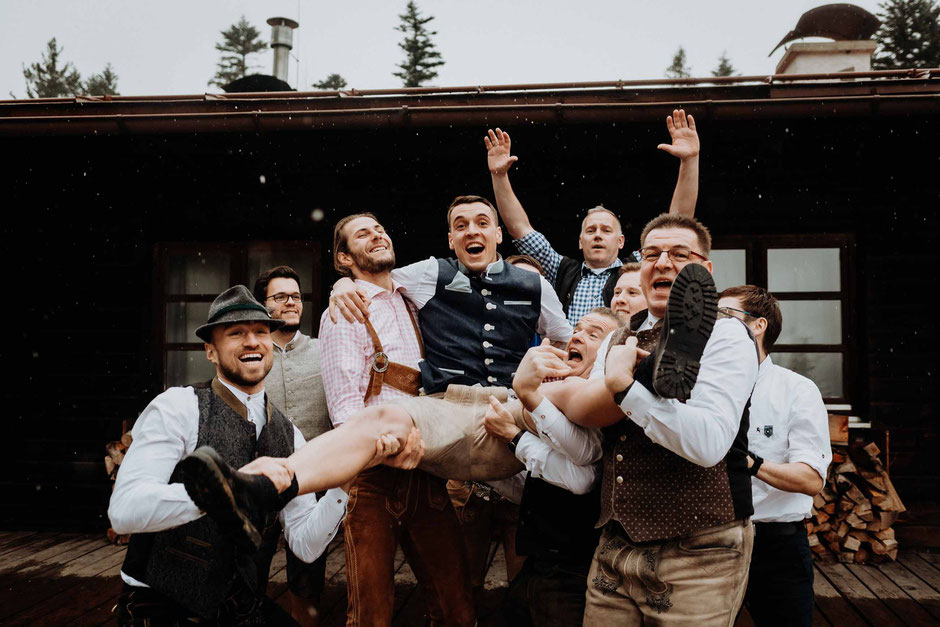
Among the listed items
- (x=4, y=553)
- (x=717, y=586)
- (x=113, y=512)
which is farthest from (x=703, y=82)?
(x=4, y=553)

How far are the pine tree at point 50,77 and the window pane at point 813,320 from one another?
36.6 metres

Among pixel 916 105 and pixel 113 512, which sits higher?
pixel 916 105

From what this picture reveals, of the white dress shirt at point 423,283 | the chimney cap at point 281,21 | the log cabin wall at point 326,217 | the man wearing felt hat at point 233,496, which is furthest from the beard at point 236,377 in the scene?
the chimney cap at point 281,21

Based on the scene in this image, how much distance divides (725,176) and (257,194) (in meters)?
4.06

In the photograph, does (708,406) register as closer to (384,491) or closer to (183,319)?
(384,491)

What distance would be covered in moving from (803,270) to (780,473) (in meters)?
3.82

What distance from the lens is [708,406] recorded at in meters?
1.83

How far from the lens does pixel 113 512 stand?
2.03 metres

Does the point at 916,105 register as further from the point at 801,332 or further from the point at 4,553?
the point at 4,553

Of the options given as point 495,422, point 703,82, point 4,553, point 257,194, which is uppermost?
point 703,82

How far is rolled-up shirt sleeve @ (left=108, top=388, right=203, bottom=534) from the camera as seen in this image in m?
2.02

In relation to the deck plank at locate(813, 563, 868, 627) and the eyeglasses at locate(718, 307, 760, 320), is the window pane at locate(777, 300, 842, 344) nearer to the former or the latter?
the deck plank at locate(813, 563, 868, 627)

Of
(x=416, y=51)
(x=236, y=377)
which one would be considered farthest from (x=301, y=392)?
(x=416, y=51)

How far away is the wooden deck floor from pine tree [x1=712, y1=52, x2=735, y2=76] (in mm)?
34820
